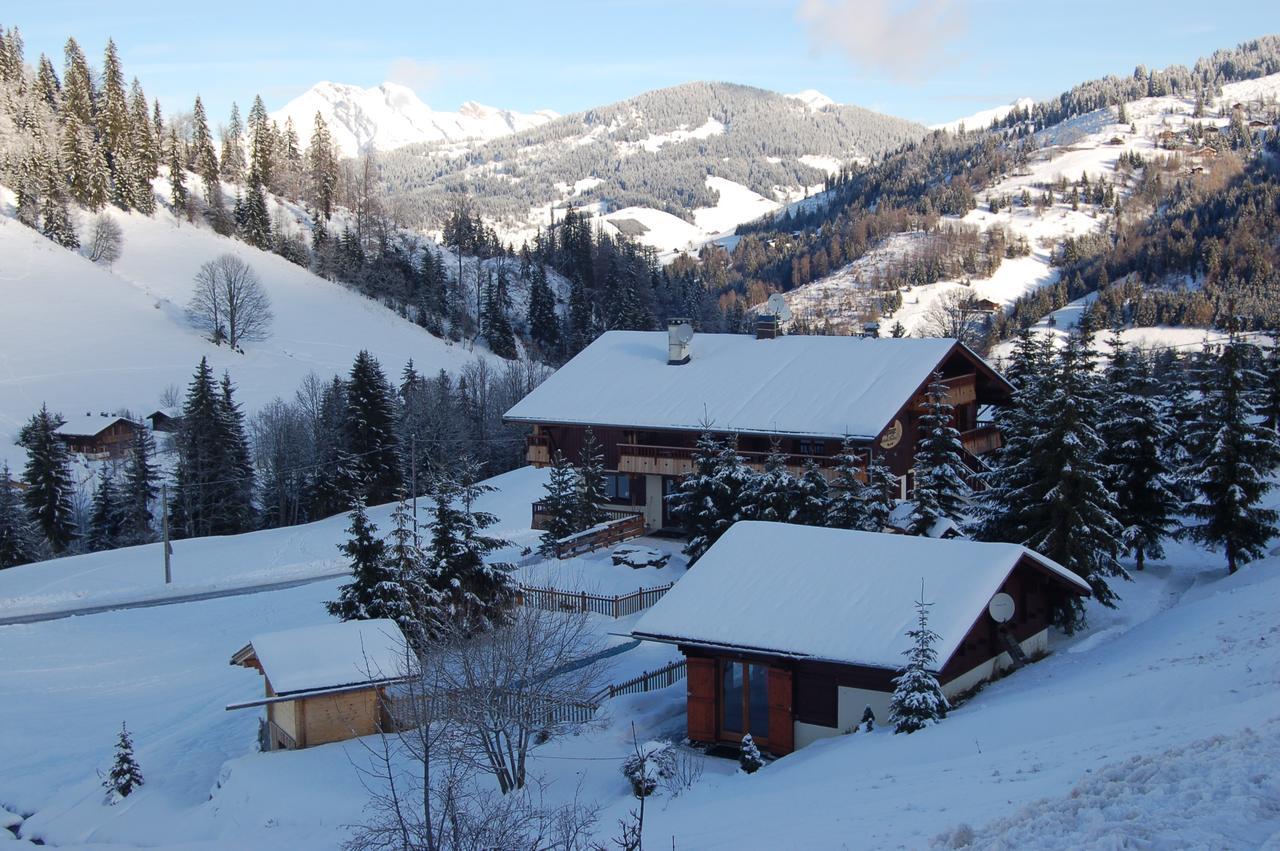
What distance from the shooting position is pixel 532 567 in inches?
1438

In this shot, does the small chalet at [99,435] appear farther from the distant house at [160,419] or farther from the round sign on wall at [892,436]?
the round sign on wall at [892,436]

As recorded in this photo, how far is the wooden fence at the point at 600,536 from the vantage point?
3791cm

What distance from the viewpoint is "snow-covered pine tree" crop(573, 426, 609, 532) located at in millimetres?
40000

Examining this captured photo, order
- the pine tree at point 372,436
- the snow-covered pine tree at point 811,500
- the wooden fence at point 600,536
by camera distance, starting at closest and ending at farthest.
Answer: the snow-covered pine tree at point 811,500 → the wooden fence at point 600,536 → the pine tree at point 372,436

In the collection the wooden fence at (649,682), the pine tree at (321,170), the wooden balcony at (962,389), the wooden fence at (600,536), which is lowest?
the wooden fence at (649,682)

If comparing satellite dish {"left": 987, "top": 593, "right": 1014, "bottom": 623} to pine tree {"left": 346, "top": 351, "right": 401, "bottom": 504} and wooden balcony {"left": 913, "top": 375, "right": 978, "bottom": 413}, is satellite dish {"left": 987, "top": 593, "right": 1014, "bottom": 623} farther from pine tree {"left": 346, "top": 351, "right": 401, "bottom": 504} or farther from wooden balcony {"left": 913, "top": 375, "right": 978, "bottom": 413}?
pine tree {"left": 346, "top": 351, "right": 401, "bottom": 504}

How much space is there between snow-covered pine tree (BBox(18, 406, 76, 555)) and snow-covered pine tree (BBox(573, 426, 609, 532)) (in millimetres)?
36086

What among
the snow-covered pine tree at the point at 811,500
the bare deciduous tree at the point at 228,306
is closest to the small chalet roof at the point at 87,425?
the bare deciduous tree at the point at 228,306

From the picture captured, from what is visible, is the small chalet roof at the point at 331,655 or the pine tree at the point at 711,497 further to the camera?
the pine tree at the point at 711,497

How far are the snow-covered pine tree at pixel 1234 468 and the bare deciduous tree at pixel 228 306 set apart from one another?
3280 inches

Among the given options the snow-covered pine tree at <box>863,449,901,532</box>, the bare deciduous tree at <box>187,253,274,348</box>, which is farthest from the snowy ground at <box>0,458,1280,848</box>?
the bare deciduous tree at <box>187,253,274,348</box>

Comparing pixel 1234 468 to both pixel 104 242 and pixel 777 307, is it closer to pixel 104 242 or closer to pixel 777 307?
pixel 777 307

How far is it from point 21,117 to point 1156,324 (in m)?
147

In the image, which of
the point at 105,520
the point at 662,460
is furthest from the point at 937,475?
the point at 105,520
